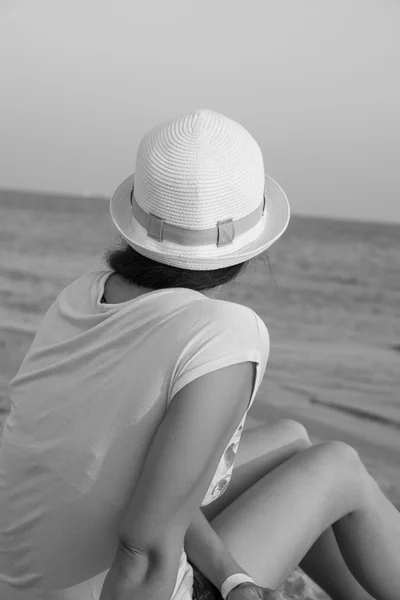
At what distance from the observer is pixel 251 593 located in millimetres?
1395

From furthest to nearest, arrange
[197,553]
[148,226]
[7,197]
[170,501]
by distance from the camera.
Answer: [7,197], [197,553], [148,226], [170,501]

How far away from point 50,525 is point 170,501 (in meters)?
0.32

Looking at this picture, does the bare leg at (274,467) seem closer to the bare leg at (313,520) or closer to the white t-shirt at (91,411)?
the bare leg at (313,520)

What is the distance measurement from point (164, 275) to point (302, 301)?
29.7 feet

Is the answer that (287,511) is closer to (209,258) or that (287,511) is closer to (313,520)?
(313,520)

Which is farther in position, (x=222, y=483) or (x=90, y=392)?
(x=222, y=483)

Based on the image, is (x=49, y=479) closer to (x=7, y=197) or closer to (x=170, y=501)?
(x=170, y=501)

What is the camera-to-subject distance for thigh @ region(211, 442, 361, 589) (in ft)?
5.29

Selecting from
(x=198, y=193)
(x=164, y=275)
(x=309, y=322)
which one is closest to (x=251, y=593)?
(x=164, y=275)

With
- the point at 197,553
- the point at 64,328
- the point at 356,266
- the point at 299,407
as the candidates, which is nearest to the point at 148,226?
the point at 64,328

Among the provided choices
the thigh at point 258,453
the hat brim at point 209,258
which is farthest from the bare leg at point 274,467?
the hat brim at point 209,258

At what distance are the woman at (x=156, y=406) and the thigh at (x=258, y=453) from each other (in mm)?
287

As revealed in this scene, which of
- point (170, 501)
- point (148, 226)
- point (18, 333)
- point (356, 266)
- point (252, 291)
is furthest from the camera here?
point (356, 266)

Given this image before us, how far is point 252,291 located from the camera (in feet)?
33.1
